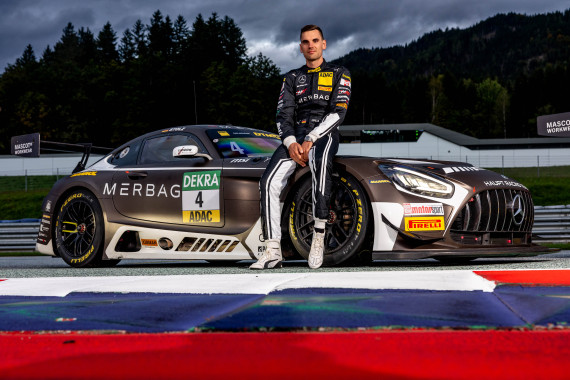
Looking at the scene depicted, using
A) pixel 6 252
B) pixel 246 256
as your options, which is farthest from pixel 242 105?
pixel 246 256

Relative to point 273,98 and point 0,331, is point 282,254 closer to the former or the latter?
point 0,331

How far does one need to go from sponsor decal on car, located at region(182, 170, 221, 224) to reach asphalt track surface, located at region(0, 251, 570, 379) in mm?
2372

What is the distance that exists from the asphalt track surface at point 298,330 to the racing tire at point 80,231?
306 centimetres

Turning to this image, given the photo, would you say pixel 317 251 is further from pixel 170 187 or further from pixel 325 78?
pixel 170 187

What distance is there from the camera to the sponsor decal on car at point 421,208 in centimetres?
529

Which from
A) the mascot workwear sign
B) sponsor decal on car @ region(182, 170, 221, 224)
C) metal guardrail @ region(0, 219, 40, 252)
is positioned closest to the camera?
sponsor decal on car @ region(182, 170, 221, 224)

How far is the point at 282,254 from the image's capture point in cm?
585

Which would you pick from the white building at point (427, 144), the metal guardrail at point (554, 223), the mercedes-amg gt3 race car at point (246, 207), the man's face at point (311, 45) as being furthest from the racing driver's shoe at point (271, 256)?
the white building at point (427, 144)

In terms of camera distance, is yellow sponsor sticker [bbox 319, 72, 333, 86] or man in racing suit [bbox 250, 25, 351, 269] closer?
man in racing suit [bbox 250, 25, 351, 269]

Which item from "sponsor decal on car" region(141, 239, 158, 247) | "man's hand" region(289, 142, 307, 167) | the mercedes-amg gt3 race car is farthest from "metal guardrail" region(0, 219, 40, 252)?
"man's hand" region(289, 142, 307, 167)

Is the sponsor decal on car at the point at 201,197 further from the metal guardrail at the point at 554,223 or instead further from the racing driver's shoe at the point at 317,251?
the metal guardrail at the point at 554,223

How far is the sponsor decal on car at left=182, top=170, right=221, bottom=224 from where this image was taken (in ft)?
20.2

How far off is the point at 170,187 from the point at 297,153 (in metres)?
1.51

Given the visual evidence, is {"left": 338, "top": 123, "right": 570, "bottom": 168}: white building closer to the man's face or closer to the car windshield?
the car windshield
